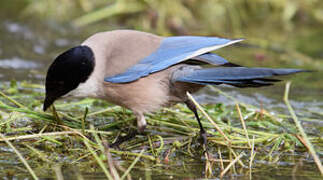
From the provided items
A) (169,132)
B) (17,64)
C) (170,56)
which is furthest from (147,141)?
(17,64)

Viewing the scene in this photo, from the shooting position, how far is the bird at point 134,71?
337 centimetres

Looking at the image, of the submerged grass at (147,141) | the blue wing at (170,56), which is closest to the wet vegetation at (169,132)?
the submerged grass at (147,141)

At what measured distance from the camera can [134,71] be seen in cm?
345

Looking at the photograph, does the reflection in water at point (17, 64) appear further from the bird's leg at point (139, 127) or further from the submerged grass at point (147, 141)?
the bird's leg at point (139, 127)

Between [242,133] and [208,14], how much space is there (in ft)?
13.2

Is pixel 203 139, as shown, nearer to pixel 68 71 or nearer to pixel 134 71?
pixel 134 71

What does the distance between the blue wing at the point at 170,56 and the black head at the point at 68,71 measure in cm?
16

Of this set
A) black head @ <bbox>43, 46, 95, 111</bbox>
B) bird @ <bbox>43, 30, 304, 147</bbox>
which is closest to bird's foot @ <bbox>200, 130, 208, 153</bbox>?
bird @ <bbox>43, 30, 304, 147</bbox>

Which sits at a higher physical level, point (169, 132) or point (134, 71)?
point (134, 71)

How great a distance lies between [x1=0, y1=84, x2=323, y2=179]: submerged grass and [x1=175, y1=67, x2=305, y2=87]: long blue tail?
198 millimetres

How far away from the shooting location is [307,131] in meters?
3.83

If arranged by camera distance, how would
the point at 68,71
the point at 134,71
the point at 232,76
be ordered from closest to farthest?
1. the point at 232,76
2. the point at 68,71
3. the point at 134,71

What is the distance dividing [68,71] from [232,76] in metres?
1.03

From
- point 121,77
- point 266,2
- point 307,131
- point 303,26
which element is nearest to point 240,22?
point 266,2
